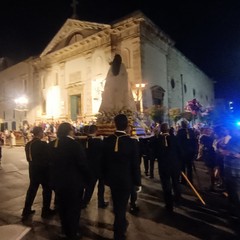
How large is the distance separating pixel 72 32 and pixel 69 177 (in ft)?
92.2

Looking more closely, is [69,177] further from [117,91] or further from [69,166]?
[117,91]

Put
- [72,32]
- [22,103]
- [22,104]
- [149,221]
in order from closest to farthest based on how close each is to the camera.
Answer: [149,221] < [72,32] < [22,103] < [22,104]

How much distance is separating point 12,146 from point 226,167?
24.3 m

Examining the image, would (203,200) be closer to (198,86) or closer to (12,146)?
(12,146)

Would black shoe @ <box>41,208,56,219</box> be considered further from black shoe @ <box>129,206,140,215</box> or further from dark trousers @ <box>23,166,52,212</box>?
black shoe @ <box>129,206,140,215</box>

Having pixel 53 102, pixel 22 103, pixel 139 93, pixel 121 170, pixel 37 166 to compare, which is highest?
pixel 22 103

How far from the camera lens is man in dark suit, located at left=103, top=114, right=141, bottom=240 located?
4.24 metres

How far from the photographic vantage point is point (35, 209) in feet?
21.3

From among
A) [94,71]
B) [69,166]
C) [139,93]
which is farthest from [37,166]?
[94,71]

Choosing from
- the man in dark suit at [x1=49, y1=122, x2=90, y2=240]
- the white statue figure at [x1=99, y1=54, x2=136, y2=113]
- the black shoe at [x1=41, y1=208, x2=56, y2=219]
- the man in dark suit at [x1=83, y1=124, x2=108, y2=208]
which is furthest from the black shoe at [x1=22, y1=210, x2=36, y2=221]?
the white statue figure at [x1=99, y1=54, x2=136, y2=113]

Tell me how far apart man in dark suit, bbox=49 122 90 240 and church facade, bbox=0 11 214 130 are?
1685 centimetres

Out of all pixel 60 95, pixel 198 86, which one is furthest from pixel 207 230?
pixel 198 86

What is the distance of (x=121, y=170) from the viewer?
4301 mm

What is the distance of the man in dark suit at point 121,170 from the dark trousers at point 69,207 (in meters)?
0.59
